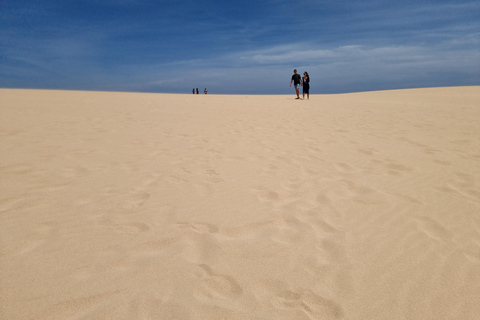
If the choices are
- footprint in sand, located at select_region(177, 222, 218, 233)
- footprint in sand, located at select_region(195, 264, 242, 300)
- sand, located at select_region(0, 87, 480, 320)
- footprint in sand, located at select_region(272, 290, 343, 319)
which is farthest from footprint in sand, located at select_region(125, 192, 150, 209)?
footprint in sand, located at select_region(272, 290, 343, 319)

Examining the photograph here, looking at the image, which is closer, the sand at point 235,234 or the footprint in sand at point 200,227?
the sand at point 235,234

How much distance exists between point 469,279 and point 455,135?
616cm

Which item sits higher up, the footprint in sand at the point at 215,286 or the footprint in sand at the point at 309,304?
the footprint in sand at the point at 215,286

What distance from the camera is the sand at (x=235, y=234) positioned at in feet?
5.41

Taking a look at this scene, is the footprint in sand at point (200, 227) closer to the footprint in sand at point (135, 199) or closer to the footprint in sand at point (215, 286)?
the footprint in sand at point (215, 286)

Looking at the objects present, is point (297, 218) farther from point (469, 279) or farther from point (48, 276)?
point (48, 276)

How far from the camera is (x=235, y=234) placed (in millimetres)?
2359

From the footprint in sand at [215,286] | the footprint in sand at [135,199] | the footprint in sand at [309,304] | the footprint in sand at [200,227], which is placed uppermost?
the footprint in sand at [135,199]

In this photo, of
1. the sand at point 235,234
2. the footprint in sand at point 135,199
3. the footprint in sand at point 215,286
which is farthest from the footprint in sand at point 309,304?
the footprint in sand at point 135,199

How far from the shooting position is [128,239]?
2209 millimetres

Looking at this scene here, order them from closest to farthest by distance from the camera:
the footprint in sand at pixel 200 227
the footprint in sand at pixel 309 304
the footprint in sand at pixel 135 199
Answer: the footprint in sand at pixel 309 304, the footprint in sand at pixel 200 227, the footprint in sand at pixel 135 199

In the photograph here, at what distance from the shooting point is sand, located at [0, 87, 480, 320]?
1647 millimetres

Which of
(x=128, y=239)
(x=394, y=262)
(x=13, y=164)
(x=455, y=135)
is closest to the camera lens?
(x=394, y=262)

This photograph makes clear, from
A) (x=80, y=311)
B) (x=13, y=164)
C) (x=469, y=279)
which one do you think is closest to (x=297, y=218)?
(x=469, y=279)
